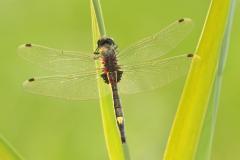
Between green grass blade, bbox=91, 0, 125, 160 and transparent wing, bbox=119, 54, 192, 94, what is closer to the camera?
green grass blade, bbox=91, 0, 125, 160

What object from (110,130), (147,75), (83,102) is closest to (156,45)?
(147,75)

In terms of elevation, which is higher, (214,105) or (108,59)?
(108,59)

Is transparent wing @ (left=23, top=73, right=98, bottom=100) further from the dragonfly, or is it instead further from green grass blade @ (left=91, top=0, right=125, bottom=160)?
green grass blade @ (left=91, top=0, right=125, bottom=160)

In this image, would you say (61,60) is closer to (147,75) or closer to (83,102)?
(147,75)

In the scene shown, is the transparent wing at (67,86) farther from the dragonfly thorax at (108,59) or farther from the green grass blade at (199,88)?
the green grass blade at (199,88)

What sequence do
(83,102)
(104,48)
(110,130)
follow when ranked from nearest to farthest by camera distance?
(110,130)
(104,48)
(83,102)

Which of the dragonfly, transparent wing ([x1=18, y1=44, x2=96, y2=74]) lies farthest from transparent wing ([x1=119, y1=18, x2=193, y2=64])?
transparent wing ([x1=18, y1=44, x2=96, y2=74])
